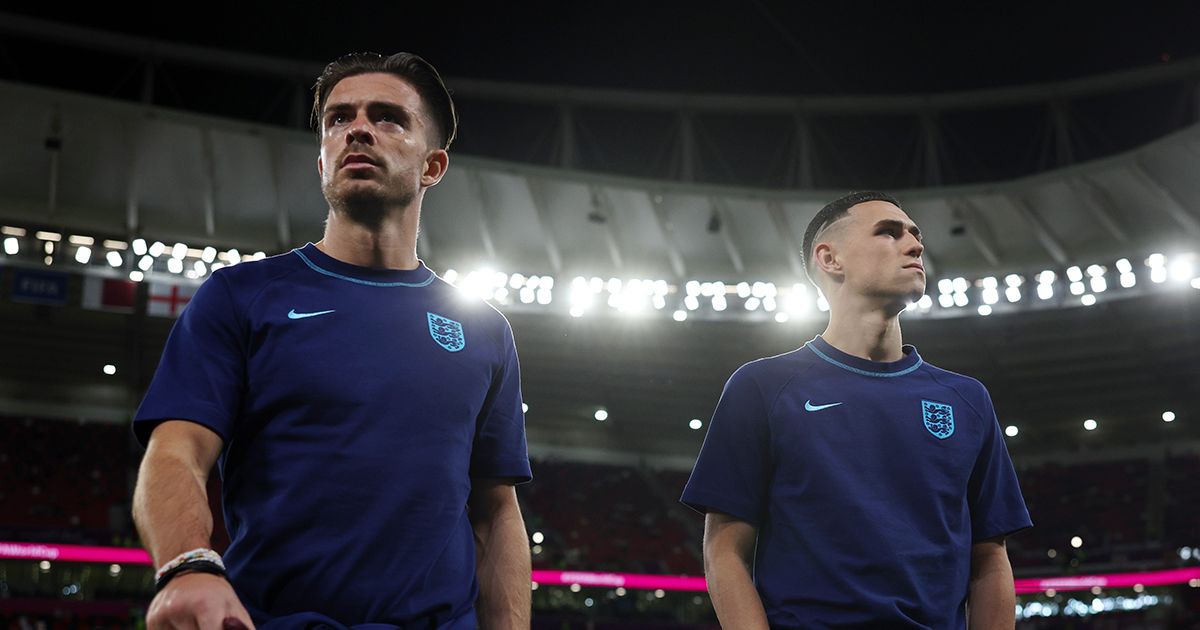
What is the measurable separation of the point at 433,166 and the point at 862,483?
1.54 meters

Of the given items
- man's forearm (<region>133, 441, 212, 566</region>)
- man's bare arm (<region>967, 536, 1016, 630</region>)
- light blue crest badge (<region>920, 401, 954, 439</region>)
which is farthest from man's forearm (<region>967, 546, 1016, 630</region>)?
man's forearm (<region>133, 441, 212, 566</region>)

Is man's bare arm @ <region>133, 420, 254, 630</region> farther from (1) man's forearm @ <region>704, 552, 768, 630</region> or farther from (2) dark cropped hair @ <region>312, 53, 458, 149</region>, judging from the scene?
(1) man's forearm @ <region>704, 552, 768, 630</region>

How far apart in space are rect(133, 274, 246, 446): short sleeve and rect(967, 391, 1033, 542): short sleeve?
2.26 meters

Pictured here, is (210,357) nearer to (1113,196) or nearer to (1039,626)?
(1113,196)

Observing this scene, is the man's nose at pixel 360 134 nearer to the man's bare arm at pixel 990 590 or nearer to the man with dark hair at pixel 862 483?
the man with dark hair at pixel 862 483

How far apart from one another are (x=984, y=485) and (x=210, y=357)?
2350mm

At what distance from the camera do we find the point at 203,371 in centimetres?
220

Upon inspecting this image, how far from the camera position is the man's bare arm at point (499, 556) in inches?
98.8

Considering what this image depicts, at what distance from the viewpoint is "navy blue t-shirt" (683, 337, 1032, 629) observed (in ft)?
10.00

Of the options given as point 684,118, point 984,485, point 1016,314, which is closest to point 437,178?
point 984,485

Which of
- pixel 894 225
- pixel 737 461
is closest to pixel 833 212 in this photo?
pixel 894 225

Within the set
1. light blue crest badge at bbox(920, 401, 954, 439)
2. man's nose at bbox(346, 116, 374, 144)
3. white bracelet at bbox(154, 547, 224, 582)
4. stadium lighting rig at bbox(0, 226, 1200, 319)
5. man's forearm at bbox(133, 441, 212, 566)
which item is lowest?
white bracelet at bbox(154, 547, 224, 582)

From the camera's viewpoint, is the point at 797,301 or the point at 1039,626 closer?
the point at 797,301

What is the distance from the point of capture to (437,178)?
9.26 ft
